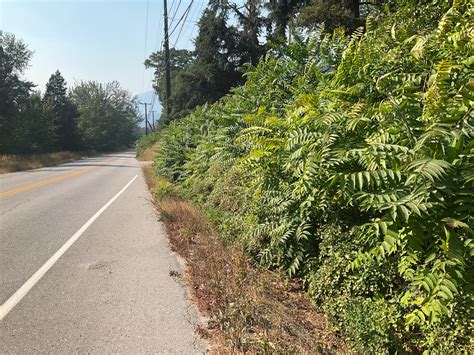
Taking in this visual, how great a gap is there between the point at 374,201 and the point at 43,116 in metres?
55.4

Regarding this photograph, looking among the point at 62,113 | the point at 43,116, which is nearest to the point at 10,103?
the point at 43,116

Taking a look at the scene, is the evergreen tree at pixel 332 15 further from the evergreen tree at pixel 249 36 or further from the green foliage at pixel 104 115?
the green foliage at pixel 104 115

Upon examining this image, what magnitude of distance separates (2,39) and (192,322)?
66.0 meters

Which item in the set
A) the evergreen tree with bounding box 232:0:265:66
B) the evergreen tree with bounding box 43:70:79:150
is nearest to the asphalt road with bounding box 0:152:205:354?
the evergreen tree with bounding box 232:0:265:66

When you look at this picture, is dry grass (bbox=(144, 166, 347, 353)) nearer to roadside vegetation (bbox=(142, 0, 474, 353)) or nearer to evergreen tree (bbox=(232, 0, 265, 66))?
roadside vegetation (bbox=(142, 0, 474, 353))

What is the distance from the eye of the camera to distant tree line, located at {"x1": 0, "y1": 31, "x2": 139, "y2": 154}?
143ft

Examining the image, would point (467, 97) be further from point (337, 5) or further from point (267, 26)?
point (267, 26)

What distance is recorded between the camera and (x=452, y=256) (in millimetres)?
2480

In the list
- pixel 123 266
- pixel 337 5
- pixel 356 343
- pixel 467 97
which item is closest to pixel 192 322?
pixel 356 343

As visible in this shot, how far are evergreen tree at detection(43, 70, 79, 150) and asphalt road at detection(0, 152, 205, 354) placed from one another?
5644 cm

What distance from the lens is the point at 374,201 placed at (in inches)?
111

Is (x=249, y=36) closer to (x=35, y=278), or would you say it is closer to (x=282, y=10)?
(x=282, y=10)

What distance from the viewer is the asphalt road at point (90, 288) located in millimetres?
3500

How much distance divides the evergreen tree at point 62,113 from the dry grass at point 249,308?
6051 centimetres
